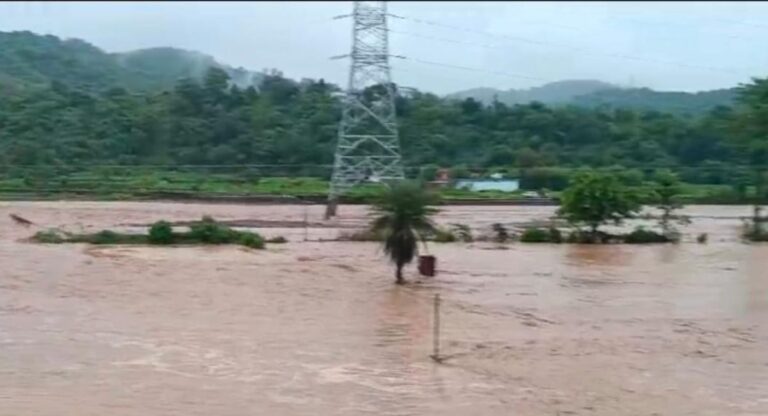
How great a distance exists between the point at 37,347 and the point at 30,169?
25537mm

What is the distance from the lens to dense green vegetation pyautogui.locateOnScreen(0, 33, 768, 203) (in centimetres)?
3928

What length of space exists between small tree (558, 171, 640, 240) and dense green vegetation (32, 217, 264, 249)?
929cm

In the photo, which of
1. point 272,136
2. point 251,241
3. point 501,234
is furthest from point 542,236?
point 272,136

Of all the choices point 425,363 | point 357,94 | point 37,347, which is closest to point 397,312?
point 425,363

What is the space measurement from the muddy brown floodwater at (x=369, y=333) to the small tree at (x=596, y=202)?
2.59 m

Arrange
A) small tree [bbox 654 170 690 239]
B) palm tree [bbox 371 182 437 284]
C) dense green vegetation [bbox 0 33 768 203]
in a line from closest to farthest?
palm tree [bbox 371 182 437 284]
small tree [bbox 654 170 690 239]
dense green vegetation [bbox 0 33 768 203]

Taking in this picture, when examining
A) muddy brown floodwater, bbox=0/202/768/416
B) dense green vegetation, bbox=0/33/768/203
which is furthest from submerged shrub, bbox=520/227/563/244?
dense green vegetation, bbox=0/33/768/203

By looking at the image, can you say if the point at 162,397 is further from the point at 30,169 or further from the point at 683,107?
the point at 683,107

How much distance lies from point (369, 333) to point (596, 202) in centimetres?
1794

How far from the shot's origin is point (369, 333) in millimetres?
17172

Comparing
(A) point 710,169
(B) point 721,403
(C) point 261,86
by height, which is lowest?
(B) point 721,403

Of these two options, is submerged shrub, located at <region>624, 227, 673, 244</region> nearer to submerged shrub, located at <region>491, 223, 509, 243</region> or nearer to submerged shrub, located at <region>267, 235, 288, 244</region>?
submerged shrub, located at <region>491, 223, 509, 243</region>

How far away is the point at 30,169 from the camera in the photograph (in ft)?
129

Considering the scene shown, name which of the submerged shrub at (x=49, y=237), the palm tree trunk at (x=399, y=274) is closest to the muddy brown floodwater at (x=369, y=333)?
the palm tree trunk at (x=399, y=274)
